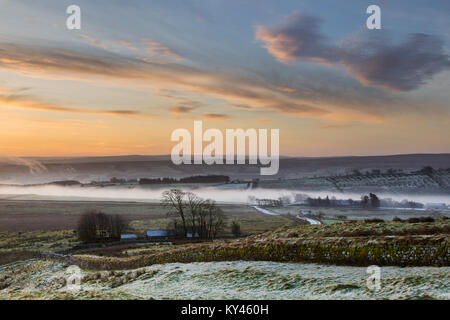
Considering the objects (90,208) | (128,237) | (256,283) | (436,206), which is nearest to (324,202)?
(436,206)

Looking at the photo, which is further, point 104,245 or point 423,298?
point 104,245

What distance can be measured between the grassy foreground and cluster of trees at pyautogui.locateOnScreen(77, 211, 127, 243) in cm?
3399

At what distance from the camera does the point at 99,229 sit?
6981 cm

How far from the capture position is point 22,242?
212 feet

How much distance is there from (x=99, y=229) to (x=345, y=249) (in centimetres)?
5862

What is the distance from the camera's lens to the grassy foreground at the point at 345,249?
1938 centimetres

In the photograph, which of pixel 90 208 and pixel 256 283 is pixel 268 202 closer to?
pixel 90 208

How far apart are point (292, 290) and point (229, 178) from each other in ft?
429

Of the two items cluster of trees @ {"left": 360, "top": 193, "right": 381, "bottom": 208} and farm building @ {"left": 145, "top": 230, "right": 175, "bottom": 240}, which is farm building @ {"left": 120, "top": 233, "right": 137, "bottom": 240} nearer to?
farm building @ {"left": 145, "top": 230, "right": 175, "bottom": 240}

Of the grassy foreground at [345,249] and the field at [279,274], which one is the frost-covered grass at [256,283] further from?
the grassy foreground at [345,249]
